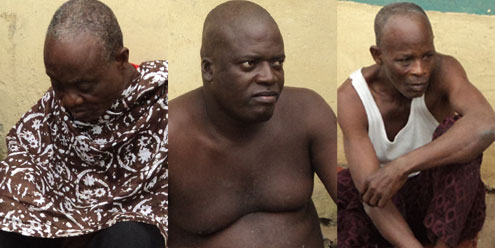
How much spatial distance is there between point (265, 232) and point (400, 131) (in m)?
0.64

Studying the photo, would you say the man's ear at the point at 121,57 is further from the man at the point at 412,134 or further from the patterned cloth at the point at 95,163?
the man at the point at 412,134

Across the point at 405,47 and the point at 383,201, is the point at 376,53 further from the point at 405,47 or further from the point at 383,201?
the point at 383,201

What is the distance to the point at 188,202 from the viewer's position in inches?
105

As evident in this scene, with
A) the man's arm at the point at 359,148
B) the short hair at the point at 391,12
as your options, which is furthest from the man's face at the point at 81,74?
the short hair at the point at 391,12

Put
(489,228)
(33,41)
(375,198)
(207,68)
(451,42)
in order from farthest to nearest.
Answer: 1. (33,41)
2. (489,228)
3. (451,42)
4. (375,198)
5. (207,68)

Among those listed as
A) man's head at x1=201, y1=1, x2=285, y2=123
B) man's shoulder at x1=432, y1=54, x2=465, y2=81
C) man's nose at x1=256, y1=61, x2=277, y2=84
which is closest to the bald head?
man's head at x1=201, y1=1, x2=285, y2=123

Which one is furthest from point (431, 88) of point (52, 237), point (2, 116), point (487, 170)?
point (2, 116)

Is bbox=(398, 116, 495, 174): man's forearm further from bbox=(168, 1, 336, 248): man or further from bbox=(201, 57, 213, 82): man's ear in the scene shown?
bbox=(201, 57, 213, 82): man's ear

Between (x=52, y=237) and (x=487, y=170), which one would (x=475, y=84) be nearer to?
(x=487, y=170)

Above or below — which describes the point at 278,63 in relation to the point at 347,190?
above

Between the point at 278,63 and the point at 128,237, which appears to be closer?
the point at 278,63

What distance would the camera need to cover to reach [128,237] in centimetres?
273

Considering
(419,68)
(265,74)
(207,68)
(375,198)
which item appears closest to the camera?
(265,74)

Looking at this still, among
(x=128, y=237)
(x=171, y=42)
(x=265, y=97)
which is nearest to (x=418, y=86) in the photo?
(x=265, y=97)
